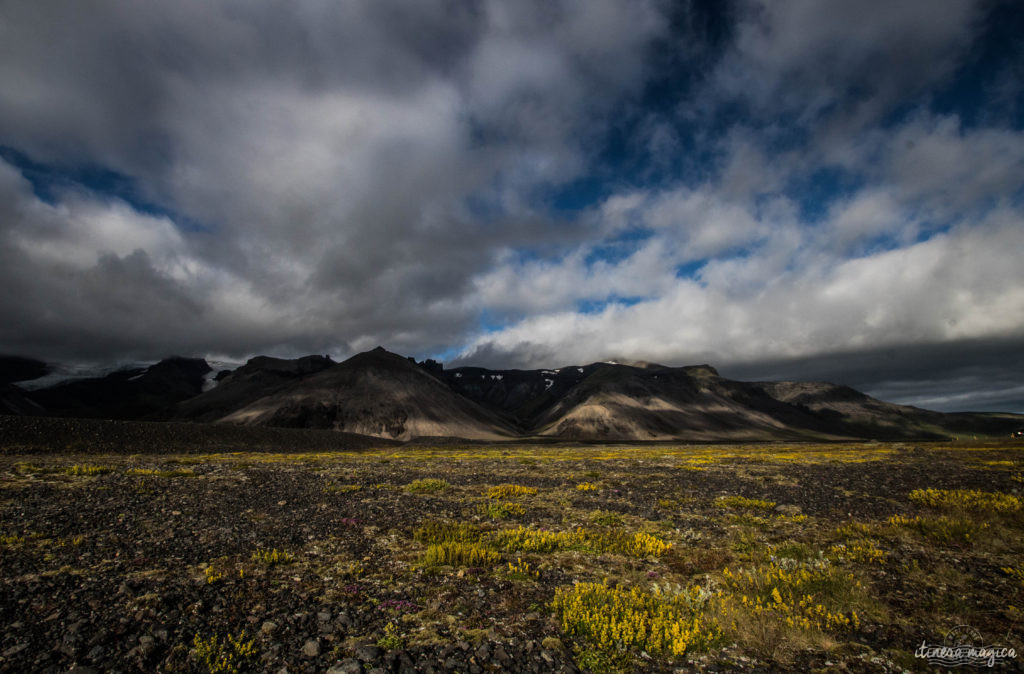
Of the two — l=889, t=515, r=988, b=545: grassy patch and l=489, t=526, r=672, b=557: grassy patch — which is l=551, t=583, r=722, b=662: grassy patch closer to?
l=489, t=526, r=672, b=557: grassy patch

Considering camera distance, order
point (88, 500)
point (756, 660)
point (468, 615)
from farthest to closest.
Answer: point (88, 500) < point (468, 615) < point (756, 660)

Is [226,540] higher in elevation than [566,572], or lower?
higher

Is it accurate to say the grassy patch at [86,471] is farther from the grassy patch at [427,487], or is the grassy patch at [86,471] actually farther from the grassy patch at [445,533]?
the grassy patch at [445,533]

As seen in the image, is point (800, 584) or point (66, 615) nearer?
point (66, 615)

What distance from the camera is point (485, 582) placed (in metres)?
11.8

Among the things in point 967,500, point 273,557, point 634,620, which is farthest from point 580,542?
point 967,500

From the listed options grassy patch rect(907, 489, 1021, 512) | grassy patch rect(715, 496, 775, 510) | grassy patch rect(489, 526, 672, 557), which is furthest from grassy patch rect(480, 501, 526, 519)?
grassy patch rect(907, 489, 1021, 512)

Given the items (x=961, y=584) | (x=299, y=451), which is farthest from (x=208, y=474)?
(x=299, y=451)

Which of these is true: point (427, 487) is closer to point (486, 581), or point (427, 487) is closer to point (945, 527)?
point (486, 581)

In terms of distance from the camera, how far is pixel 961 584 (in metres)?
11.8

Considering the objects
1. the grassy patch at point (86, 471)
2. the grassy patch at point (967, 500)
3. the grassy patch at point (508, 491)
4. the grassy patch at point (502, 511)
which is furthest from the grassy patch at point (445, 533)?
the grassy patch at point (86, 471)

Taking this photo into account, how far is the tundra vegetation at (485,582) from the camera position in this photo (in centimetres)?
818

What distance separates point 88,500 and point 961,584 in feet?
102

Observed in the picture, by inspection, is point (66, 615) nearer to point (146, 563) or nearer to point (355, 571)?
point (146, 563)
